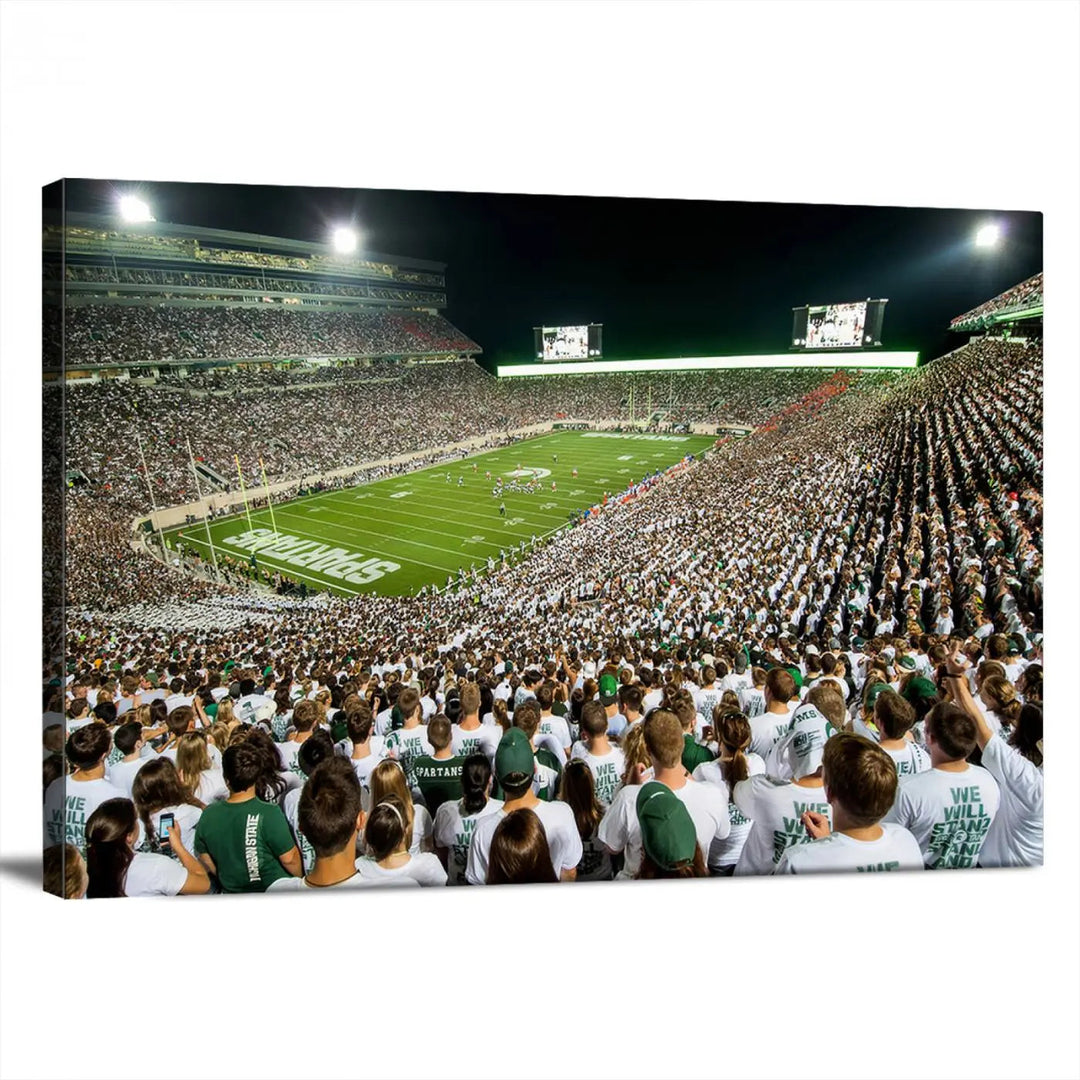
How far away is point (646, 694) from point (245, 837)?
292 cm

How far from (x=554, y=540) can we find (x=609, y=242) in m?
3.06

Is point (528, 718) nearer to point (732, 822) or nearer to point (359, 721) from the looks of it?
point (359, 721)

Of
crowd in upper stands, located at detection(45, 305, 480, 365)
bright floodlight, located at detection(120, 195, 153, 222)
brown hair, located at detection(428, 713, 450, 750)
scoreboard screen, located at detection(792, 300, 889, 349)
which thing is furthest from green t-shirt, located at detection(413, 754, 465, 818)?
scoreboard screen, located at detection(792, 300, 889, 349)

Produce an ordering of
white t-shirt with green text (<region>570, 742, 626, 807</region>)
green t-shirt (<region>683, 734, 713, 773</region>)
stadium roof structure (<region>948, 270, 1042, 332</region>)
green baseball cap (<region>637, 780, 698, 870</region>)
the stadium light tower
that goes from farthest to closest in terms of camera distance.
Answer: stadium roof structure (<region>948, 270, 1042, 332</region>) < the stadium light tower < white t-shirt with green text (<region>570, 742, 626, 807</region>) < green t-shirt (<region>683, 734, 713, 773</region>) < green baseball cap (<region>637, 780, 698, 870</region>)

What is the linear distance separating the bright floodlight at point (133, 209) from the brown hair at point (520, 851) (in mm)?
4809

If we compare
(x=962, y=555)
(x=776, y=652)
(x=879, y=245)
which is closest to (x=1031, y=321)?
(x=879, y=245)

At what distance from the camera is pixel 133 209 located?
219 inches

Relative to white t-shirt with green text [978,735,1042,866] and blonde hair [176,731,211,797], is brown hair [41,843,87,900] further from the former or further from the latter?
white t-shirt with green text [978,735,1042,866]

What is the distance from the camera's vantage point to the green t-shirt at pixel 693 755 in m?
5.14

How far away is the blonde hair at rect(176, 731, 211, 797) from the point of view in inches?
207

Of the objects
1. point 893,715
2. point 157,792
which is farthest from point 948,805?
point 157,792

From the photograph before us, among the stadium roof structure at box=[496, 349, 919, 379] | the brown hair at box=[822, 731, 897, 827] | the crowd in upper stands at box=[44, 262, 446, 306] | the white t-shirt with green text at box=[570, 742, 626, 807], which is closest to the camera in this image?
the brown hair at box=[822, 731, 897, 827]

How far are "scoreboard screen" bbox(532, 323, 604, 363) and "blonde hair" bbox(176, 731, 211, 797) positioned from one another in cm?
448

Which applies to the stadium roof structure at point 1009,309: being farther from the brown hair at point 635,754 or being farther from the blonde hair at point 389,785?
the blonde hair at point 389,785
